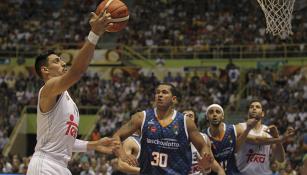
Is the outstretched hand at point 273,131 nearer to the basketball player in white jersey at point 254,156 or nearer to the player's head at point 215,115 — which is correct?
the basketball player in white jersey at point 254,156

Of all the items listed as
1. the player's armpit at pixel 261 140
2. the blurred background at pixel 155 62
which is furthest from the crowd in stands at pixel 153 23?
the player's armpit at pixel 261 140

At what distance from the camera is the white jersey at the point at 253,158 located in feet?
31.3

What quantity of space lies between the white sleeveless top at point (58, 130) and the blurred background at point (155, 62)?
1078 cm

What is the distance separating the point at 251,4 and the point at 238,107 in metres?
6.51

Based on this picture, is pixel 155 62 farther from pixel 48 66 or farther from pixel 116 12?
pixel 116 12

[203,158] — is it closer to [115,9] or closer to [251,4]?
[115,9]

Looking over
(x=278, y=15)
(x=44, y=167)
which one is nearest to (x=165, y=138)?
(x=44, y=167)

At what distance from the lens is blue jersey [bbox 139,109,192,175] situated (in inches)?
281

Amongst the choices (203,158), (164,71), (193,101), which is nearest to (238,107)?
(193,101)

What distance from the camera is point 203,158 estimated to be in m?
6.67

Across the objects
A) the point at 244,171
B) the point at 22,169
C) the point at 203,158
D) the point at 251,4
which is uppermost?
the point at 251,4

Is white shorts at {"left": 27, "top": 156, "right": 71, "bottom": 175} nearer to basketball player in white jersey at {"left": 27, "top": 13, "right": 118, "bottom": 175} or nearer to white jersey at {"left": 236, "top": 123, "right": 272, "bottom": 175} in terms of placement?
basketball player in white jersey at {"left": 27, "top": 13, "right": 118, "bottom": 175}

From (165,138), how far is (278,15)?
3.61 m

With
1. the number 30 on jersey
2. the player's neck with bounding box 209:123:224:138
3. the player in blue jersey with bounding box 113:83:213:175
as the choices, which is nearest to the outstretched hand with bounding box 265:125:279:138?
the player's neck with bounding box 209:123:224:138
